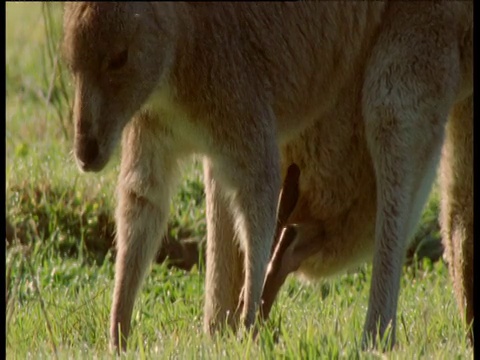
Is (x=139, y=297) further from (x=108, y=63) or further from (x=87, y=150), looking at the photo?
(x=108, y=63)

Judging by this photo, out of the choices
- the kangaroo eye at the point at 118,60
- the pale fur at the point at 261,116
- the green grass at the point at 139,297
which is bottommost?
the green grass at the point at 139,297

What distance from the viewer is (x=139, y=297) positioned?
20.5 feet

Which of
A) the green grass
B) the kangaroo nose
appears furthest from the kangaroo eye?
the green grass

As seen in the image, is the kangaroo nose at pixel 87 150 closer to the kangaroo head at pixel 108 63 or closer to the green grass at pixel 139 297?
the kangaroo head at pixel 108 63

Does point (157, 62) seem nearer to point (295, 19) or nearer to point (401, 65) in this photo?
point (295, 19)

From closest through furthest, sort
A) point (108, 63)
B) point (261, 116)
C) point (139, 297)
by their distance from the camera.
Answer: point (108, 63) < point (261, 116) < point (139, 297)

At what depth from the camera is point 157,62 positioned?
4945 mm

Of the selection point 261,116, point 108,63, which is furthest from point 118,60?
point 261,116

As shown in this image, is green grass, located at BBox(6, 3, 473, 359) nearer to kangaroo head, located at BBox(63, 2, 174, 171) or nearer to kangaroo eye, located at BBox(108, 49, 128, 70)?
kangaroo head, located at BBox(63, 2, 174, 171)

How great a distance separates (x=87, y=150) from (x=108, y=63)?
317mm

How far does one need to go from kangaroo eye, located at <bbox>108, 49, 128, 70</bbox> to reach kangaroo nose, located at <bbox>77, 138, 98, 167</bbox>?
270mm

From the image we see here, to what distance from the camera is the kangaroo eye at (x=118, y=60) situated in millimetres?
4754

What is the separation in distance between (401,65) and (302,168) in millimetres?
653

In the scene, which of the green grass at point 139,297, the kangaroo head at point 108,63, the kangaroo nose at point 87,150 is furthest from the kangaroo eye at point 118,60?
the green grass at point 139,297
